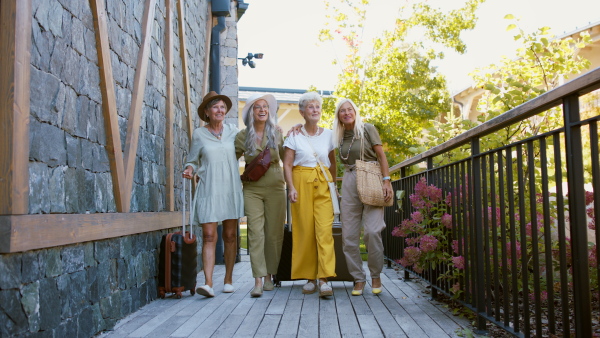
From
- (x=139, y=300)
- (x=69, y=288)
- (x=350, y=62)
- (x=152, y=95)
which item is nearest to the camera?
(x=69, y=288)

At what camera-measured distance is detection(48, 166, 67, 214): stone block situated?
2764mm

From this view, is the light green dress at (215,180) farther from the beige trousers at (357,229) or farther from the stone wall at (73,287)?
the beige trousers at (357,229)

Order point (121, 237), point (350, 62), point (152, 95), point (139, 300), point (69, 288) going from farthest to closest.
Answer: point (350, 62), point (152, 95), point (139, 300), point (121, 237), point (69, 288)

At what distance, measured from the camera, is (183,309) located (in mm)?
4062

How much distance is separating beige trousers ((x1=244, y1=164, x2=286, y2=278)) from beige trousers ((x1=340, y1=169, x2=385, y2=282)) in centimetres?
55

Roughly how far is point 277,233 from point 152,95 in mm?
1465

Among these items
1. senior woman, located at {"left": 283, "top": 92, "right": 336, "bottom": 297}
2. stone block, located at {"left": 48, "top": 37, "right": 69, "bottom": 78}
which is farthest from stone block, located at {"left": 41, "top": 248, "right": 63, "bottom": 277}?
senior woman, located at {"left": 283, "top": 92, "right": 336, "bottom": 297}

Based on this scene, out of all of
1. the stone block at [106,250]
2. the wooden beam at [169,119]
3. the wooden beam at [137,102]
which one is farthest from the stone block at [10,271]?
A: the wooden beam at [169,119]

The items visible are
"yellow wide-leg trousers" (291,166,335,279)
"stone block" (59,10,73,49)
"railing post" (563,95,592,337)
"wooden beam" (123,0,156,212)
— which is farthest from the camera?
"yellow wide-leg trousers" (291,166,335,279)

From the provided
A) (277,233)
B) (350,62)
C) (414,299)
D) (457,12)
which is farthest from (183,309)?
(457,12)

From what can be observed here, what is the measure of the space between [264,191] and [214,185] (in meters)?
0.40

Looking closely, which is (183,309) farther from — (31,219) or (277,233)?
(31,219)

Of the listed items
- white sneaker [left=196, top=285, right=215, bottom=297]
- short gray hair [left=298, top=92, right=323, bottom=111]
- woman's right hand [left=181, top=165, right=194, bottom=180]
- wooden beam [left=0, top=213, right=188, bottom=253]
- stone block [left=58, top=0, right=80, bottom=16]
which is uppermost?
stone block [left=58, top=0, right=80, bottom=16]

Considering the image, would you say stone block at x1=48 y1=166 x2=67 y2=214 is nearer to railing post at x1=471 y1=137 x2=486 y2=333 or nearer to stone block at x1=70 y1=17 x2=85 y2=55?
stone block at x1=70 y1=17 x2=85 y2=55
